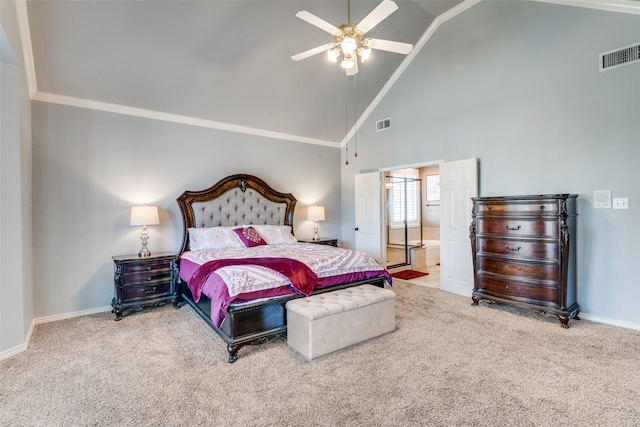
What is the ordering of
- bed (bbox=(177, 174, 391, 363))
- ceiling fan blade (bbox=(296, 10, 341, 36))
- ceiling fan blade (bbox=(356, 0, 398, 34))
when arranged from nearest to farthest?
ceiling fan blade (bbox=(356, 0, 398, 34))
ceiling fan blade (bbox=(296, 10, 341, 36))
bed (bbox=(177, 174, 391, 363))

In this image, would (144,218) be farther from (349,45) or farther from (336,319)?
(349,45)

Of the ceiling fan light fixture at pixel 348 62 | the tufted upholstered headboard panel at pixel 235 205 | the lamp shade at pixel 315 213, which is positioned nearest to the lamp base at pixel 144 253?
the tufted upholstered headboard panel at pixel 235 205

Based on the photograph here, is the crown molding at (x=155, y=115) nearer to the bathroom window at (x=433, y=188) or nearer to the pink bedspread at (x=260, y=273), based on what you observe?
the pink bedspread at (x=260, y=273)

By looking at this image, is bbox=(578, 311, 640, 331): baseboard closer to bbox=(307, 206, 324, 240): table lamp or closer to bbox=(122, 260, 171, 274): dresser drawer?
bbox=(307, 206, 324, 240): table lamp

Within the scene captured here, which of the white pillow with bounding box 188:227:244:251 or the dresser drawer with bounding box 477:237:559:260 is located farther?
the white pillow with bounding box 188:227:244:251

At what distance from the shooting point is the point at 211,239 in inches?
177

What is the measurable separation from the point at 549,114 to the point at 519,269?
199 centimetres

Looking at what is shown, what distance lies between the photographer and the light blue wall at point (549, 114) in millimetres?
3350

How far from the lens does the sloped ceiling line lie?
10.5ft

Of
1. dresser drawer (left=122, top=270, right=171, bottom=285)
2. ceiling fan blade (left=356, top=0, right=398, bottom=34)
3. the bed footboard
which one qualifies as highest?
ceiling fan blade (left=356, top=0, right=398, bottom=34)

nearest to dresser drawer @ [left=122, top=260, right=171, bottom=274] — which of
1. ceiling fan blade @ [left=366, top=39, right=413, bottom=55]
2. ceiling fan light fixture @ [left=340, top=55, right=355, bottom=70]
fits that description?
ceiling fan light fixture @ [left=340, top=55, right=355, bottom=70]

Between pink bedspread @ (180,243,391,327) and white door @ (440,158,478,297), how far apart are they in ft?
5.21

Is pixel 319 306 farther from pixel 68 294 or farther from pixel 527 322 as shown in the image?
pixel 68 294

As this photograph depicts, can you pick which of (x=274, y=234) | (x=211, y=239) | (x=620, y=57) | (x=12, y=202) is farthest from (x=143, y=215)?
(x=620, y=57)
